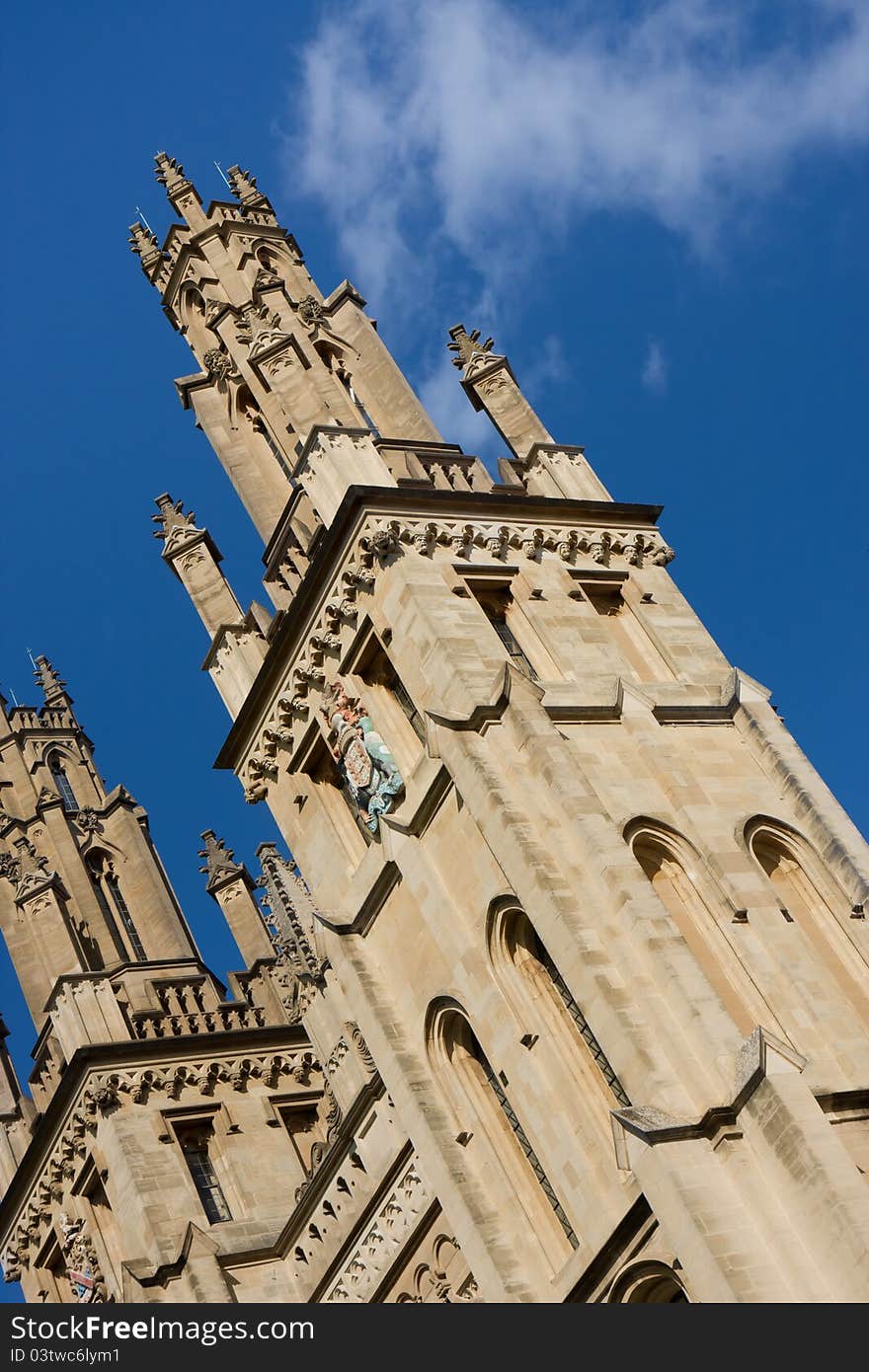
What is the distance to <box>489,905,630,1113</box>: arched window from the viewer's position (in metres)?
25.3

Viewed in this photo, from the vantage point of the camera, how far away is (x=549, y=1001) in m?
26.3

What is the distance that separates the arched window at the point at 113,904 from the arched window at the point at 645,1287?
779 inches

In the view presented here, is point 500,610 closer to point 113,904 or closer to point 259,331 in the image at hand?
point 259,331

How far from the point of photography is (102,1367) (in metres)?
24.9

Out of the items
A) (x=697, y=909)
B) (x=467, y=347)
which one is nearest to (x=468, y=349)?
(x=467, y=347)

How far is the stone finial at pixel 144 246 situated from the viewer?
38.8 metres

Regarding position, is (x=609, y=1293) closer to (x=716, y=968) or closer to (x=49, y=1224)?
(x=716, y=968)

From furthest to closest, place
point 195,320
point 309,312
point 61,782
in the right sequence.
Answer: point 61,782
point 195,320
point 309,312

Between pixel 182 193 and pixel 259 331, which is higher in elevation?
pixel 182 193

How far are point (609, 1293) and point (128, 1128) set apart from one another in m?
14.5

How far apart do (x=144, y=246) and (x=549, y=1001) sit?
19425 millimetres

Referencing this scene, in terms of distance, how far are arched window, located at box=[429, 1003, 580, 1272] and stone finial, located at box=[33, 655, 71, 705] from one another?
2231 centimetres

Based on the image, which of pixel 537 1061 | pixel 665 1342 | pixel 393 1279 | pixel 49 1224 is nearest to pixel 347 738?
pixel 537 1061

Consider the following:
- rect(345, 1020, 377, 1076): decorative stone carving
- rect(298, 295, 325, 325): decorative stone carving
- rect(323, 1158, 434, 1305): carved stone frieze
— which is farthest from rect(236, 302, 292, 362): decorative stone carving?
rect(323, 1158, 434, 1305): carved stone frieze
